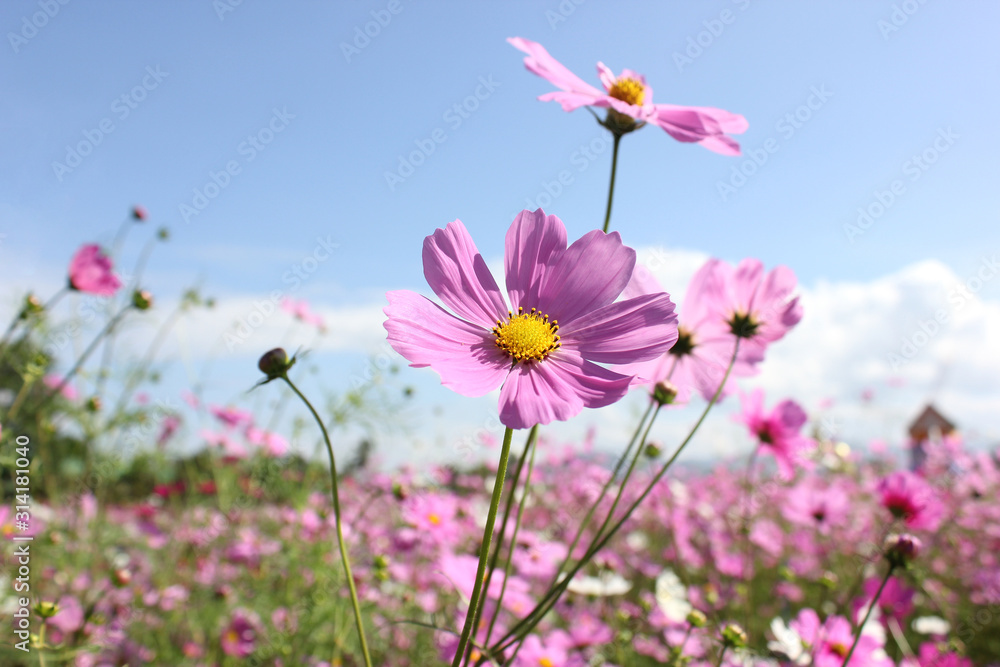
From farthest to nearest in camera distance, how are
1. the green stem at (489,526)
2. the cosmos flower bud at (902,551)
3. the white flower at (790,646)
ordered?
the white flower at (790,646) < the cosmos flower bud at (902,551) < the green stem at (489,526)

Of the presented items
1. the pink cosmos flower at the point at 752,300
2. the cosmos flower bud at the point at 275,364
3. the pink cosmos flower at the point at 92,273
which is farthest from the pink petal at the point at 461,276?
the pink cosmos flower at the point at 92,273

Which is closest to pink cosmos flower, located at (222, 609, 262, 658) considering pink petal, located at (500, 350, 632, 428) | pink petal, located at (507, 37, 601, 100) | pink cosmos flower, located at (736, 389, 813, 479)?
pink cosmos flower, located at (736, 389, 813, 479)

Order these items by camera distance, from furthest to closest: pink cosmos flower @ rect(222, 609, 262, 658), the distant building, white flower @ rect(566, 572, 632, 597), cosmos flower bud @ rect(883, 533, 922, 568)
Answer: the distant building < pink cosmos flower @ rect(222, 609, 262, 658) < white flower @ rect(566, 572, 632, 597) < cosmos flower bud @ rect(883, 533, 922, 568)

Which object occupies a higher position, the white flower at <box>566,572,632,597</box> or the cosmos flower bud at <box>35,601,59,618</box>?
the white flower at <box>566,572,632,597</box>

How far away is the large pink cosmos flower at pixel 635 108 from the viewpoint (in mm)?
698

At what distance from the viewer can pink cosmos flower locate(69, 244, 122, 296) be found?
1.51 metres

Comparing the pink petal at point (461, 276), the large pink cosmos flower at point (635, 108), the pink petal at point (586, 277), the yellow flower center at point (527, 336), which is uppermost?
the large pink cosmos flower at point (635, 108)

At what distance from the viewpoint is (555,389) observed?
0.53 meters

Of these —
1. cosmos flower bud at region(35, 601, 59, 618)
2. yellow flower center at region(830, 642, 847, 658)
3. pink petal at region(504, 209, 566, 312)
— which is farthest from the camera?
yellow flower center at region(830, 642, 847, 658)

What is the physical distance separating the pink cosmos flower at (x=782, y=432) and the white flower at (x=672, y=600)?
1.23ft

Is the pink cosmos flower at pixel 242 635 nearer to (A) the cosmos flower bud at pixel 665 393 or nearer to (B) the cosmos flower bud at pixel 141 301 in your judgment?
(B) the cosmos flower bud at pixel 141 301

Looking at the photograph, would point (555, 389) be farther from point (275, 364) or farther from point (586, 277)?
point (275, 364)

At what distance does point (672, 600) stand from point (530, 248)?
1.28 metres

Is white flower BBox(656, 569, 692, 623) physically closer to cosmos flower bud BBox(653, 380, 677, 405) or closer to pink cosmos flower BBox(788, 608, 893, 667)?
pink cosmos flower BBox(788, 608, 893, 667)
